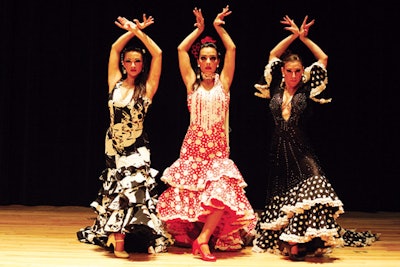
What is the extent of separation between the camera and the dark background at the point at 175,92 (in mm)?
5898

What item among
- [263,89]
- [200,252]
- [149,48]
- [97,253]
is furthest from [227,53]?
[97,253]

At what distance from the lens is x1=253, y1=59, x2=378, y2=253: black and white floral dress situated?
4.26 metres

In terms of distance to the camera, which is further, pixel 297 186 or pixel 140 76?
pixel 140 76

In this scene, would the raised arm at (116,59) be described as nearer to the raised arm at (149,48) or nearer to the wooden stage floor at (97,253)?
the raised arm at (149,48)

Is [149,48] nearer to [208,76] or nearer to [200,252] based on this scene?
[208,76]

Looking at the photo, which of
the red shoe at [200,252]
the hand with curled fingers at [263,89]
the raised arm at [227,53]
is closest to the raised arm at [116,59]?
the raised arm at [227,53]

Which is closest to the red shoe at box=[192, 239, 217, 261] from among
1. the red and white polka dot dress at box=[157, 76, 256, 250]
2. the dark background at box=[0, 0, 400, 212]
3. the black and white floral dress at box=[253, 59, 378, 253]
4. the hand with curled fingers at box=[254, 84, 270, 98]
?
the red and white polka dot dress at box=[157, 76, 256, 250]

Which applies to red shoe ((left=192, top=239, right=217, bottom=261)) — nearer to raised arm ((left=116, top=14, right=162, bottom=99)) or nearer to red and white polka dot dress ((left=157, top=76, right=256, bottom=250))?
red and white polka dot dress ((left=157, top=76, right=256, bottom=250))

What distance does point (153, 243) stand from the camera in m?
4.53

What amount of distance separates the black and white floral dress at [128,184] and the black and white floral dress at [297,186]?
82 cm

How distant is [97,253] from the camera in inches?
175

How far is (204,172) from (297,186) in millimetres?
662

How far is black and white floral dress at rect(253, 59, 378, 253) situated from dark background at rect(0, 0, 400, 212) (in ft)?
4.43

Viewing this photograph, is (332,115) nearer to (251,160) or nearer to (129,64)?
(251,160)
